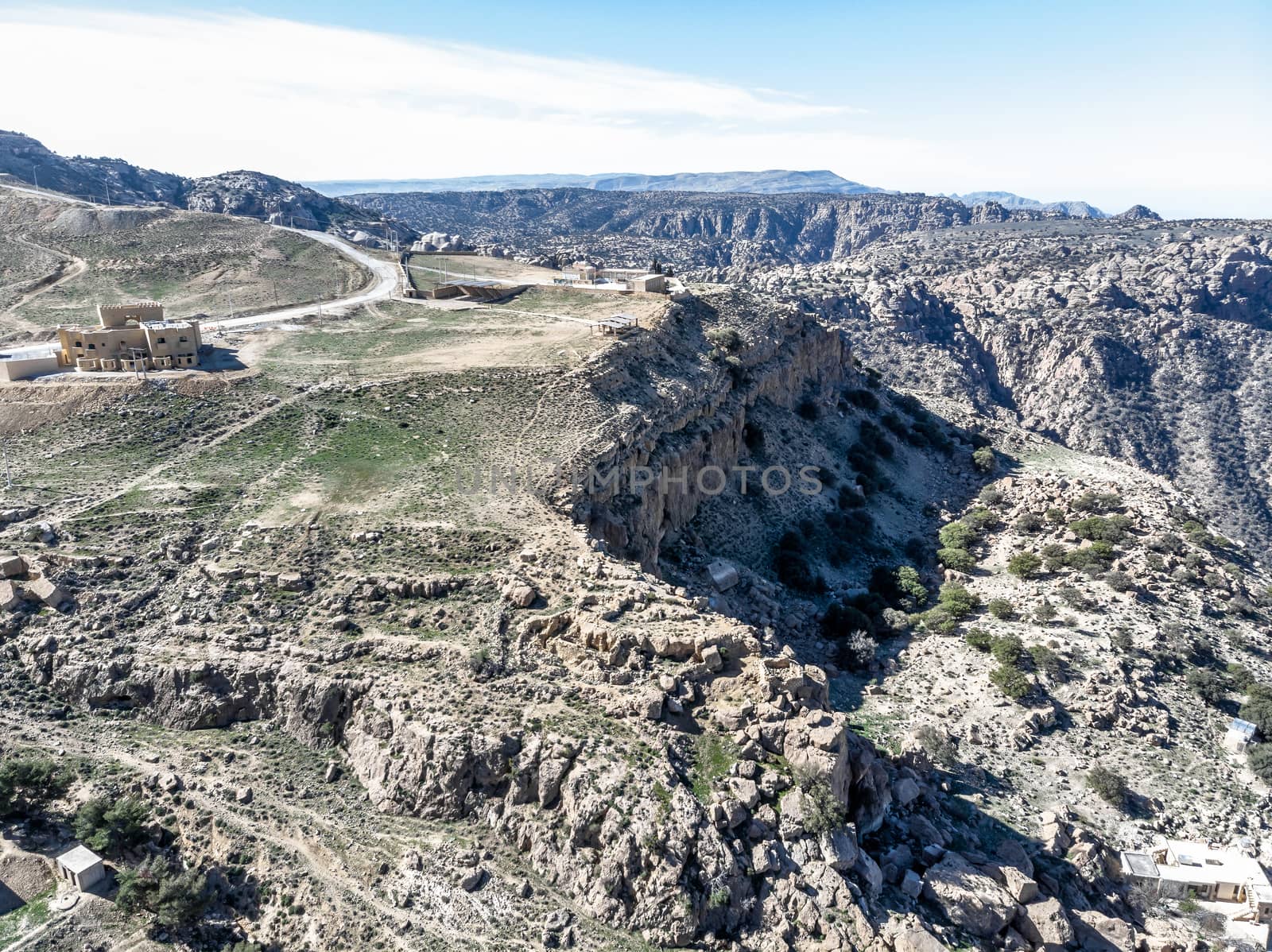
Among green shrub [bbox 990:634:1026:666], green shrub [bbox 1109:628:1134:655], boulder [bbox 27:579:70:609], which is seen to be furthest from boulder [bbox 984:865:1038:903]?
boulder [bbox 27:579:70:609]

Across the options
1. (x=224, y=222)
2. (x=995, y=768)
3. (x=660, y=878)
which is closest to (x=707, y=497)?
(x=995, y=768)

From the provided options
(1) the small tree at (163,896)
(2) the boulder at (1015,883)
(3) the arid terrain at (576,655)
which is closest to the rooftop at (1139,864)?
(3) the arid terrain at (576,655)

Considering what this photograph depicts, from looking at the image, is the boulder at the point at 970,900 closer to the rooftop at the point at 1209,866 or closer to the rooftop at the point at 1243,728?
the rooftop at the point at 1209,866

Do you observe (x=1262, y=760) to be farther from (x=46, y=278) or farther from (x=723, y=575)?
(x=46, y=278)

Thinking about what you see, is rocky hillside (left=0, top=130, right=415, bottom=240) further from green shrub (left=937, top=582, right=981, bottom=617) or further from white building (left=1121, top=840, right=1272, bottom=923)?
white building (left=1121, top=840, right=1272, bottom=923)

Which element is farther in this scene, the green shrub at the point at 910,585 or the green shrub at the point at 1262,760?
the green shrub at the point at 910,585

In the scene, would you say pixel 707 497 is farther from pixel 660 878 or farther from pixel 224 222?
pixel 224 222
